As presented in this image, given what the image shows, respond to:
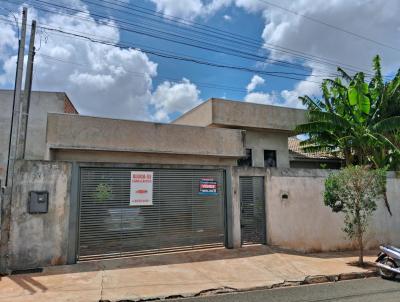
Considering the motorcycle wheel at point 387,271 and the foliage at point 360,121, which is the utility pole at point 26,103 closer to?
the motorcycle wheel at point 387,271

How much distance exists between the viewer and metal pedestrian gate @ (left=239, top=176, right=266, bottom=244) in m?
11.1

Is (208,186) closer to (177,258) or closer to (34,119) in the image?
(177,258)

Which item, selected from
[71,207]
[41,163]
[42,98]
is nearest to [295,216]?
[71,207]

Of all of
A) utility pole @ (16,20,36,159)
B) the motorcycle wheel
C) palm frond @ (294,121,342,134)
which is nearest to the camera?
the motorcycle wheel

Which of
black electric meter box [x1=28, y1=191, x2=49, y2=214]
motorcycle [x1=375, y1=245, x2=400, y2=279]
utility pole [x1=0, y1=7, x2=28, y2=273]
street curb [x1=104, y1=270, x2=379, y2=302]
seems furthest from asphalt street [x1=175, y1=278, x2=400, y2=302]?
utility pole [x1=0, y1=7, x2=28, y2=273]

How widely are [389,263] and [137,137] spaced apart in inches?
308

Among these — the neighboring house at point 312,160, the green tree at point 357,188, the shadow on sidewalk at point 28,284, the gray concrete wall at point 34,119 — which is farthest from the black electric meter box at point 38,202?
the neighboring house at point 312,160

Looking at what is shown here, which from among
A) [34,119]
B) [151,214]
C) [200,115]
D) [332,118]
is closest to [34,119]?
[34,119]

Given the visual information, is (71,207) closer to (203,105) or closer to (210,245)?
(210,245)

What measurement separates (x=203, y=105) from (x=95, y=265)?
798 centimetres

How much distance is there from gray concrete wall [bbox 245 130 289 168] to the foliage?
1.21 m

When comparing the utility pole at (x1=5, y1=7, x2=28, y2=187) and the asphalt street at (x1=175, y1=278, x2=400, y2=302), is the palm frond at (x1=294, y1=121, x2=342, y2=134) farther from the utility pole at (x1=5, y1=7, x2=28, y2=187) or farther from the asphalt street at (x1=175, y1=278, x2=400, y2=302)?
the utility pole at (x1=5, y1=7, x2=28, y2=187)

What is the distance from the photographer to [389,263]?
8438mm

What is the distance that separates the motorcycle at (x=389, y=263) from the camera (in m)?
8.26
